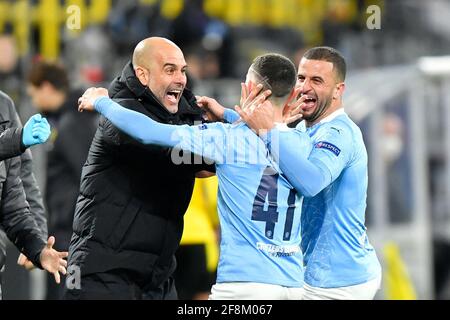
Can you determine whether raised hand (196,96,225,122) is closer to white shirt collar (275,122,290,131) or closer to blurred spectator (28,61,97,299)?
white shirt collar (275,122,290,131)

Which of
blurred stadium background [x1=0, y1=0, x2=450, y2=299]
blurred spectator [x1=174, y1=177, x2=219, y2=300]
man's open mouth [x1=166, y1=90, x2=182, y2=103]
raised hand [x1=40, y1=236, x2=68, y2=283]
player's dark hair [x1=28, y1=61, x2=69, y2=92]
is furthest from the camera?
blurred stadium background [x1=0, y1=0, x2=450, y2=299]

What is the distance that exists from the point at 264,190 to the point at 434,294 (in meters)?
5.87

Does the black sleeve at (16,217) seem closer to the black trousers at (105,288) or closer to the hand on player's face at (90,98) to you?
the black trousers at (105,288)

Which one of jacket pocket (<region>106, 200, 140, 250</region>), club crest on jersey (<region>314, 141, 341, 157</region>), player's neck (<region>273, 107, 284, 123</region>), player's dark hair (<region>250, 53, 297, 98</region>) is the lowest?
jacket pocket (<region>106, 200, 140, 250</region>)

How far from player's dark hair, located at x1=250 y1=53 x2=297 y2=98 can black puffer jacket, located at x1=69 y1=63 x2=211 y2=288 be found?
22.4 inches

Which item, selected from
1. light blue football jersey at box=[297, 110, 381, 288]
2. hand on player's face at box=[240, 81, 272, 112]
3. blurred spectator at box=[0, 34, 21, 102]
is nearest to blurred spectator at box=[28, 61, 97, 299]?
blurred spectator at box=[0, 34, 21, 102]

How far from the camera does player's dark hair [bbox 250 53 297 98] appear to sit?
5176 mm

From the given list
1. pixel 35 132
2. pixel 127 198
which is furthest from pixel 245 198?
pixel 35 132

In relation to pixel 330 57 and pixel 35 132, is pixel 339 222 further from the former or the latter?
pixel 35 132

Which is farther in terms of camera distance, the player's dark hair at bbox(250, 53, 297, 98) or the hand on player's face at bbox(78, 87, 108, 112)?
the hand on player's face at bbox(78, 87, 108, 112)

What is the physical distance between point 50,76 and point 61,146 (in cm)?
67

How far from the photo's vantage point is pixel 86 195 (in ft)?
18.2

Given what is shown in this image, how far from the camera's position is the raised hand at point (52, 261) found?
5426 millimetres
